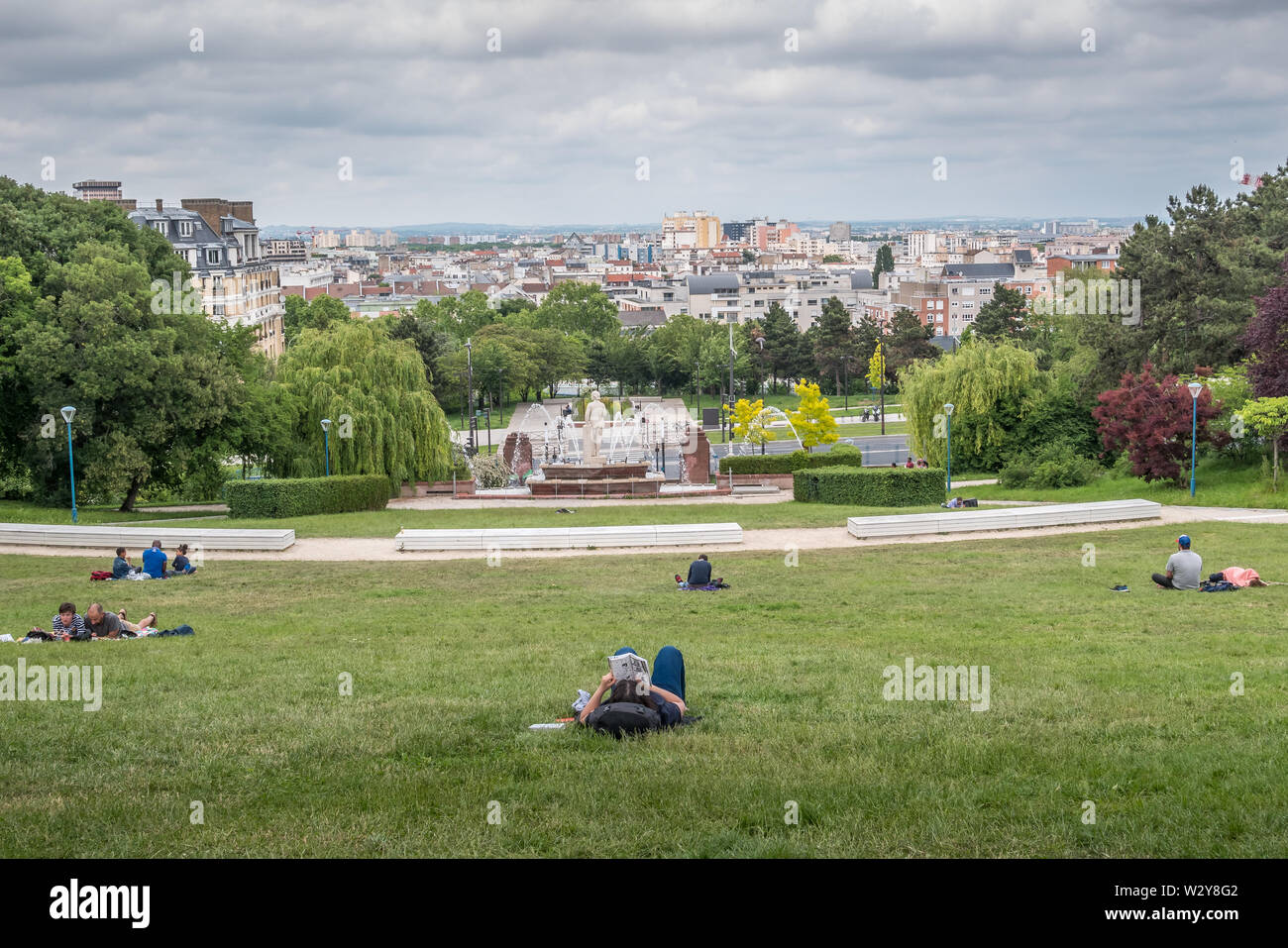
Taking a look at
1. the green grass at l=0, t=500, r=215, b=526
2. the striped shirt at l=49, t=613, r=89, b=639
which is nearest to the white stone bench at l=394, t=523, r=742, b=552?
the green grass at l=0, t=500, r=215, b=526

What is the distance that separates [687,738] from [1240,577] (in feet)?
41.0

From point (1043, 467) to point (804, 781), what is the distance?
34.0 m

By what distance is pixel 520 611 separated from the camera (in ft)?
57.1

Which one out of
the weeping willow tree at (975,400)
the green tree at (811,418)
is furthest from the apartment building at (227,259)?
the weeping willow tree at (975,400)

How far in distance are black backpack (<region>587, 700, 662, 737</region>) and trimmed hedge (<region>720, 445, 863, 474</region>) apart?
34.8 metres

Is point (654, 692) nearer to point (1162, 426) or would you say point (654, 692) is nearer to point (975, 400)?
point (1162, 426)

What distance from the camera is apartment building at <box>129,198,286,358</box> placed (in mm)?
82188

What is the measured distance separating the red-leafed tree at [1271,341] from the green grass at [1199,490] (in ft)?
7.66

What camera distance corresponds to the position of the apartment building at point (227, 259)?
270ft

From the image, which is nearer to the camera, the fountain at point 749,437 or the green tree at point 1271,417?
the green tree at point 1271,417

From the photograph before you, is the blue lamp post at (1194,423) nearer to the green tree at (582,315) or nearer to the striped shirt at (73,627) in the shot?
the striped shirt at (73,627)

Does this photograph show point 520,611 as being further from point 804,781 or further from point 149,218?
point 149,218

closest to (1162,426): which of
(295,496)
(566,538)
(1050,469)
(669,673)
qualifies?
(1050,469)

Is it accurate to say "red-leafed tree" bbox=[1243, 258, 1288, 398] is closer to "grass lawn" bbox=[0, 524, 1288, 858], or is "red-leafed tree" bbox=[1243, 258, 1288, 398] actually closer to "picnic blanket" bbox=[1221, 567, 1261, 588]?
"picnic blanket" bbox=[1221, 567, 1261, 588]
